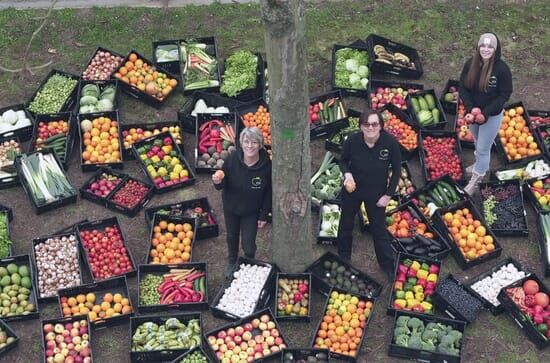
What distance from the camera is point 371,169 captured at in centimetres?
815

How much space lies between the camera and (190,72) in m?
12.0

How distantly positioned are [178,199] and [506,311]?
468 centimetres

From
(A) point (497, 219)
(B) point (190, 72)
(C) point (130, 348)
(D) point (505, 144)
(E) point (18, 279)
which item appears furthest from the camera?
(B) point (190, 72)

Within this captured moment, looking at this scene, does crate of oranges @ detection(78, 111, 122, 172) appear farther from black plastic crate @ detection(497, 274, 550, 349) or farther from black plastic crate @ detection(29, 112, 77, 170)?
black plastic crate @ detection(497, 274, 550, 349)

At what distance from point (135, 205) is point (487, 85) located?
4.97 meters

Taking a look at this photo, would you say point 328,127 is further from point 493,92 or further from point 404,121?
point 493,92

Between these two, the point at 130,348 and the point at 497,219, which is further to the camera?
the point at 497,219

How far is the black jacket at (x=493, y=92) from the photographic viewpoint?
8945mm

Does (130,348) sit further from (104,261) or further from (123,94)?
(123,94)

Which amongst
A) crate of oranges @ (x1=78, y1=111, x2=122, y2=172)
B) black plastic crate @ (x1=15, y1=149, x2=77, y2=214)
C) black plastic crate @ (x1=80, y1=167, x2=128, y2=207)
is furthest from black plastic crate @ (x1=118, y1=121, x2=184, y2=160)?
black plastic crate @ (x1=15, y1=149, x2=77, y2=214)

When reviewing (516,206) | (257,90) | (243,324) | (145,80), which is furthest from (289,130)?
(145,80)

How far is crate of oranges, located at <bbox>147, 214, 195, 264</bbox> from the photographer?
30.8ft

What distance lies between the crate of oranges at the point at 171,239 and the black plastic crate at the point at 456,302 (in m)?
3.19

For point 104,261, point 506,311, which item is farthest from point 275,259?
point 506,311
